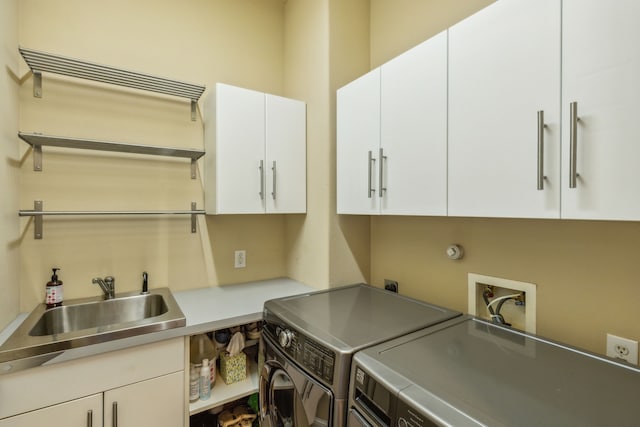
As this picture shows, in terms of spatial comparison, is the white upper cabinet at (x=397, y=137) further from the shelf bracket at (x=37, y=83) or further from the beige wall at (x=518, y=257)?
the shelf bracket at (x=37, y=83)

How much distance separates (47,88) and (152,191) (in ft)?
2.30

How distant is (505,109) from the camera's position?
3.21 ft

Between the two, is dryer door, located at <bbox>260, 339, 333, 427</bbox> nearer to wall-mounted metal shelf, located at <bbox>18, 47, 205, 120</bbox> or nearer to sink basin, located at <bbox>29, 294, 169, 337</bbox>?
sink basin, located at <bbox>29, 294, 169, 337</bbox>

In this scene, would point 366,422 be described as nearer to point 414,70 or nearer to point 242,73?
point 414,70

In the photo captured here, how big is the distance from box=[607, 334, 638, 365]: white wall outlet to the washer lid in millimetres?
483

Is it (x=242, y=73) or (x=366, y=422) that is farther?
(x=242, y=73)

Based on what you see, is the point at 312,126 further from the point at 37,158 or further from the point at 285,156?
the point at 37,158

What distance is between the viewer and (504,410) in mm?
710

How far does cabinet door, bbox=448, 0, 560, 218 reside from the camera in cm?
88

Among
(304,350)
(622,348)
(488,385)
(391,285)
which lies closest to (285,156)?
(391,285)

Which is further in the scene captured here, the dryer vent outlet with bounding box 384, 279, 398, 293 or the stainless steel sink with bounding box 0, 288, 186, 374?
the dryer vent outlet with bounding box 384, 279, 398, 293

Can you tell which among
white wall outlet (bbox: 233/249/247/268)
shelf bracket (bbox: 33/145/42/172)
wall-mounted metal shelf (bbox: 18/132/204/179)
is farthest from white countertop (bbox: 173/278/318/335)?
shelf bracket (bbox: 33/145/42/172)

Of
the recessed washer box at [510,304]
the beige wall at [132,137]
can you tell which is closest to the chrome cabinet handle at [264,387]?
the beige wall at [132,137]

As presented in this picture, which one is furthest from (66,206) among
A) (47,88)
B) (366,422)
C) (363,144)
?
(366,422)
